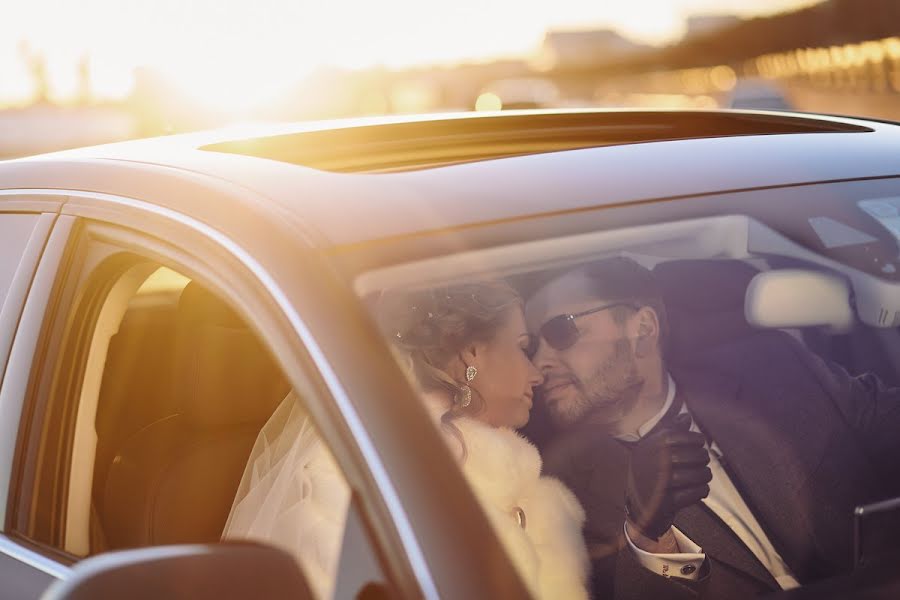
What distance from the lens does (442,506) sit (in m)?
1.67

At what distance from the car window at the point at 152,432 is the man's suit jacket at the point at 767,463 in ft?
1.80

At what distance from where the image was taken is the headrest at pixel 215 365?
275cm

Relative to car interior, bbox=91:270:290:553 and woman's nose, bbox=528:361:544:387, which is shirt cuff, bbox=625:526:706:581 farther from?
car interior, bbox=91:270:290:553

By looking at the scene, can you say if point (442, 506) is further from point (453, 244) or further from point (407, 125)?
point (407, 125)

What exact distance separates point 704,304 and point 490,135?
2.34 feet

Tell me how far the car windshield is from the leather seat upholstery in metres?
0.39

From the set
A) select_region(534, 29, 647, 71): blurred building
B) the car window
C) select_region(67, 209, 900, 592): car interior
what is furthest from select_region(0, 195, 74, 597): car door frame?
select_region(534, 29, 647, 71): blurred building

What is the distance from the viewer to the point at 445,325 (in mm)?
2754

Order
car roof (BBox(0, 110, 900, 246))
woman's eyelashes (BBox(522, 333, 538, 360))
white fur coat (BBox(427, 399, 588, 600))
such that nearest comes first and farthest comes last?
1. car roof (BBox(0, 110, 900, 246))
2. white fur coat (BBox(427, 399, 588, 600))
3. woman's eyelashes (BBox(522, 333, 538, 360))

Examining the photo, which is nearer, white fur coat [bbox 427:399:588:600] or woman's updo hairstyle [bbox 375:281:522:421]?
white fur coat [bbox 427:399:588:600]

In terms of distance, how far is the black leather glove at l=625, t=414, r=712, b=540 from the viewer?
2602mm

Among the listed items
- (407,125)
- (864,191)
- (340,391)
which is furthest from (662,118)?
(340,391)

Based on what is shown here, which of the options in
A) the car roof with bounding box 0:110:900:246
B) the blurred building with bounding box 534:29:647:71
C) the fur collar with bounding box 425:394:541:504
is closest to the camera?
the car roof with bounding box 0:110:900:246

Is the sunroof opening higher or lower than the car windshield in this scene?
higher
